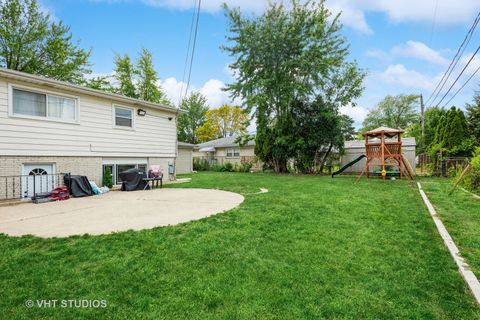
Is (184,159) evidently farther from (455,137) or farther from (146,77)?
(455,137)

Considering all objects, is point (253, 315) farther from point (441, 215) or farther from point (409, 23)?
point (409, 23)

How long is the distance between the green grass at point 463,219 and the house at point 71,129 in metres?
9.91

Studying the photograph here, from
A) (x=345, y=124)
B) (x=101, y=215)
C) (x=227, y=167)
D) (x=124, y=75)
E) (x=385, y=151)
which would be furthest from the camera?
(x=124, y=75)

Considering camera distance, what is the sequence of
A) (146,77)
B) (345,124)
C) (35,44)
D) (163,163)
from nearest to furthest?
(163,163), (345,124), (35,44), (146,77)

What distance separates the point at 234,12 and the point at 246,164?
1096 centimetres

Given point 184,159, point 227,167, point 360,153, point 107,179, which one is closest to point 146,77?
point 184,159

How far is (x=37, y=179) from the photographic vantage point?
24.5 feet

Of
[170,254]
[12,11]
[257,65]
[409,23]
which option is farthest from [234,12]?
[170,254]

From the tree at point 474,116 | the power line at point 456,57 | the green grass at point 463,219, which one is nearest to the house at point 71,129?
the green grass at point 463,219

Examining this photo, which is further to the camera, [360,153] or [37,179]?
[360,153]

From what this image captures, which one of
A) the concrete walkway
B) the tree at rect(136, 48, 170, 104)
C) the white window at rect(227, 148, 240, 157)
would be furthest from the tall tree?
Answer: the concrete walkway

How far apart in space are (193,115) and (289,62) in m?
26.7

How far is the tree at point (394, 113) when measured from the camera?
1520 inches

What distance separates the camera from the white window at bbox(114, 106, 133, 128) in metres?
9.89
